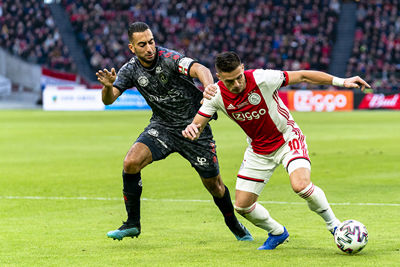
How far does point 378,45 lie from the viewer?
4303 centimetres

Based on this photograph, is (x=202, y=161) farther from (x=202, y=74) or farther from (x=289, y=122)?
(x=289, y=122)

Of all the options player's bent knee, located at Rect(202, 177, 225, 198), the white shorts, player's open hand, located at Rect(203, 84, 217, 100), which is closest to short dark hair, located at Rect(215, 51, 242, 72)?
player's open hand, located at Rect(203, 84, 217, 100)

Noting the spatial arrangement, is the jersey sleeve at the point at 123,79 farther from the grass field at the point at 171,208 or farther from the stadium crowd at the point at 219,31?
the stadium crowd at the point at 219,31

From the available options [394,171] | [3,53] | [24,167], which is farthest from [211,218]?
[3,53]

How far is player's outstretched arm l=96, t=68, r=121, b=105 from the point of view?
751cm

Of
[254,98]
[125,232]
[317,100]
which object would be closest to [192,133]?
[254,98]

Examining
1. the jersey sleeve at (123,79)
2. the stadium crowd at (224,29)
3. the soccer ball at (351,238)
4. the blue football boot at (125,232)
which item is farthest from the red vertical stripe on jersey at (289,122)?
the stadium crowd at (224,29)

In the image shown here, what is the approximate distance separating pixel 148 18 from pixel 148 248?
138 feet

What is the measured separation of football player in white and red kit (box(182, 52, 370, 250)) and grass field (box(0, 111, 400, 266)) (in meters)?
0.42

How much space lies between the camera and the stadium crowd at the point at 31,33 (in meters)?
47.9

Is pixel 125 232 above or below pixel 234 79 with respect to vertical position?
below

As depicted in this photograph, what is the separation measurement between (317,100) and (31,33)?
68.4 feet

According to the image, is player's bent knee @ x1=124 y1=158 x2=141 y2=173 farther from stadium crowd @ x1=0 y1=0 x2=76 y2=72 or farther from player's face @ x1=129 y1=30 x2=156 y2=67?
stadium crowd @ x1=0 y1=0 x2=76 y2=72

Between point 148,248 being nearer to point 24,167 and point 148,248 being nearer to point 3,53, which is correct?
point 24,167
